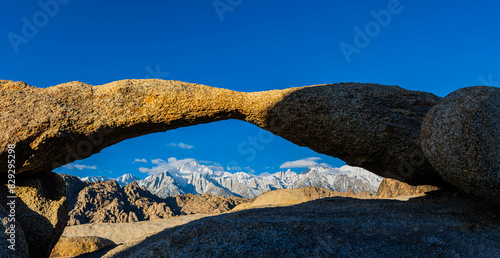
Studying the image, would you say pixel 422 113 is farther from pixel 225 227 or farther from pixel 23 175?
pixel 23 175

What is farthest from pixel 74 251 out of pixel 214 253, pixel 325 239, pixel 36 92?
pixel 325 239

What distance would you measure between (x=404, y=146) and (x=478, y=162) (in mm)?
2555

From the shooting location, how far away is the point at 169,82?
336 inches

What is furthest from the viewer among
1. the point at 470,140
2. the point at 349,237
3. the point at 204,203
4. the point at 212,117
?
the point at 204,203

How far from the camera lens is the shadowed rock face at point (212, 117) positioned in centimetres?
709

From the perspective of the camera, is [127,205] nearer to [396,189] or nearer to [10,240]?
[396,189]

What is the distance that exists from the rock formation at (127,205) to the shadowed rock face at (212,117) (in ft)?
53.8

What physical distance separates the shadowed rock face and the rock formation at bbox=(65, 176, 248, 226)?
16.4 m

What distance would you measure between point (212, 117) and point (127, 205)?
2265cm

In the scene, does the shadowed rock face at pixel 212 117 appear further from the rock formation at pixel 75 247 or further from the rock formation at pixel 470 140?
the rock formation at pixel 75 247

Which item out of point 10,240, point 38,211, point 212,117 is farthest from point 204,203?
point 10,240

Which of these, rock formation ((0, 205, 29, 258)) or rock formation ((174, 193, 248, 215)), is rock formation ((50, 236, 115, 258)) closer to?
rock formation ((0, 205, 29, 258))

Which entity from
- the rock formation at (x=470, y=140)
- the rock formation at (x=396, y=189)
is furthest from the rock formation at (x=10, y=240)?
the rock formation at (x=396, y=189)

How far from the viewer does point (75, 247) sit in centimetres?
1059
